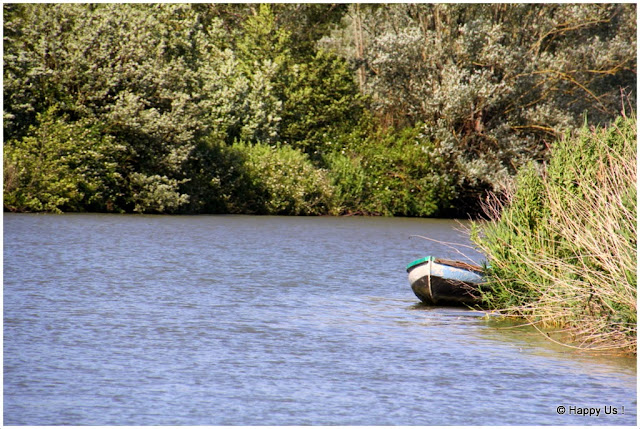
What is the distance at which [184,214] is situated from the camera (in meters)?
42.8

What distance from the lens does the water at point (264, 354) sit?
10.1m

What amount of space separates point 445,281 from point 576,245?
436cm

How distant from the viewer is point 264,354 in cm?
1309

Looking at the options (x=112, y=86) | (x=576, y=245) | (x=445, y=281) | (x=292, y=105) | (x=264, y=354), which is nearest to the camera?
(x=264, y=354)

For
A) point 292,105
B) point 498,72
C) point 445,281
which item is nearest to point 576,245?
point 445,281

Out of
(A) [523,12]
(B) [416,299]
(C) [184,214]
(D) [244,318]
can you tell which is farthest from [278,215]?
(D) [244,318]

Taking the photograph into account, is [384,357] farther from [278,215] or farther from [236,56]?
[236,56]

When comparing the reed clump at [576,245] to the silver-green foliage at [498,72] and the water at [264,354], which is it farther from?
the silver-green foliage at [498,72]

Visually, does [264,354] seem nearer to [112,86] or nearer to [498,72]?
[112,86]

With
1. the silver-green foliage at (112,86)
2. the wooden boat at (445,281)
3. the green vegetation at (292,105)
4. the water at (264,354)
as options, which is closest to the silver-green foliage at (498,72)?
the green vegetation at (292,105)

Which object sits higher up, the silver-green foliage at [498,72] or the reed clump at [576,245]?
the silver-green foliage at [498,72]

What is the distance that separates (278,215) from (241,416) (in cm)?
3527

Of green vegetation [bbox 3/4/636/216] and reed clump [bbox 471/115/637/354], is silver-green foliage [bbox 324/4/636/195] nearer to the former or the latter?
green vegetation [bbox 3/4/636/216]

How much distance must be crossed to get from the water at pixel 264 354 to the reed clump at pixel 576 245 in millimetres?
509
